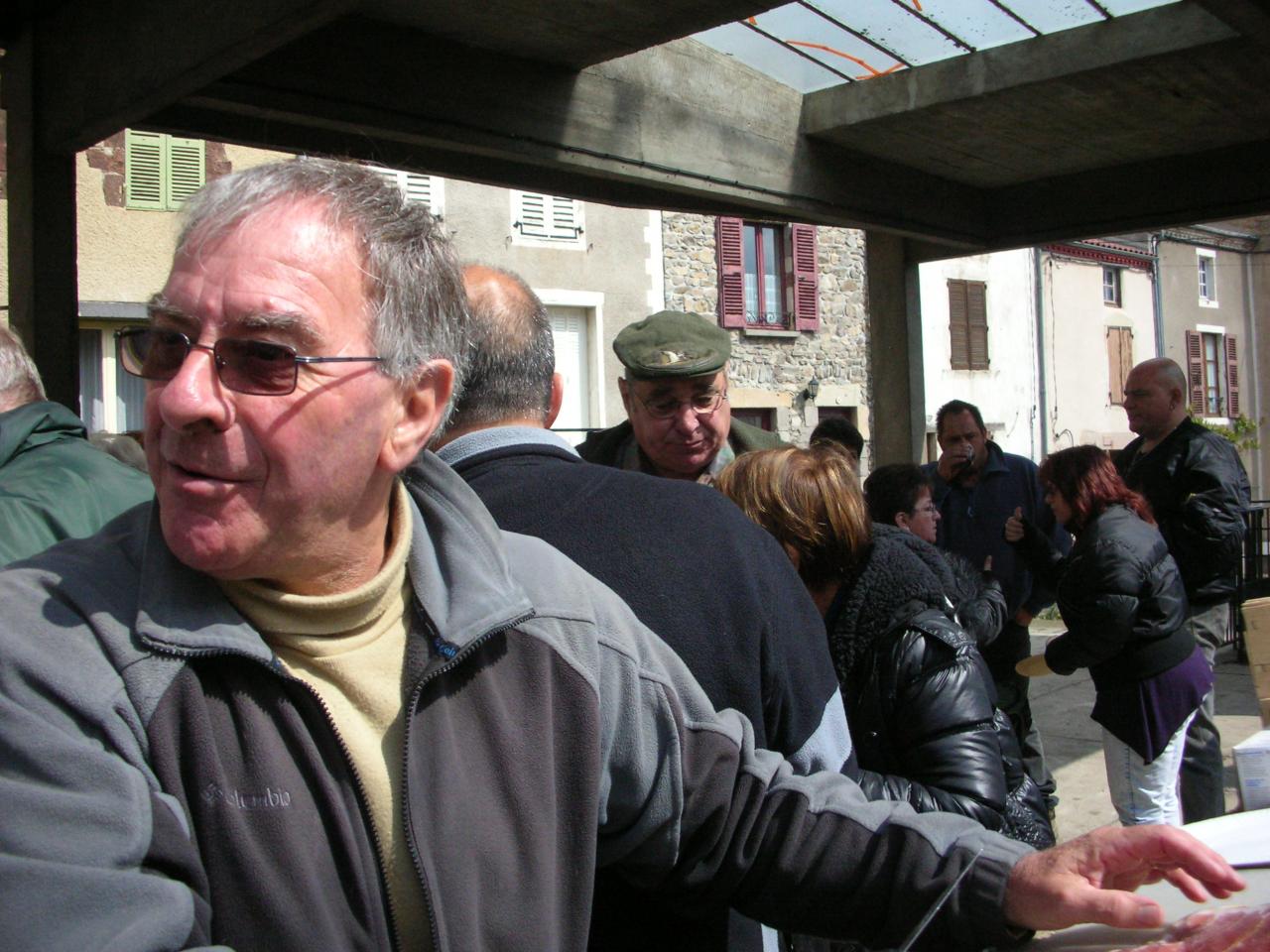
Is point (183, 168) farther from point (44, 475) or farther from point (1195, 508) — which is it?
point (44, 475)

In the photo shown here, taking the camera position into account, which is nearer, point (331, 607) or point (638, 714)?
point (331, 607)

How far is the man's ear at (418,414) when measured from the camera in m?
1.42

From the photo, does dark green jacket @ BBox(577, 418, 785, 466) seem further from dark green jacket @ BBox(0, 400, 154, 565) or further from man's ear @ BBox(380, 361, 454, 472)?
man's ear @ BBox(380, 361, 454, 472)

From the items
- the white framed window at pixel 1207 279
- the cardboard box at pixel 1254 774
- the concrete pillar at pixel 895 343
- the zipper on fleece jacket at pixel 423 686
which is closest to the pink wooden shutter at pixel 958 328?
the white framed window at pixel 1207 279

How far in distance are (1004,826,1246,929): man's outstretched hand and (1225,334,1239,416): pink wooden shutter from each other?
2855 cm

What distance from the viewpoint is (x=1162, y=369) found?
5.34 m

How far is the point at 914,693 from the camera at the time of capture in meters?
2.28

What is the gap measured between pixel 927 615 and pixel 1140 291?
80.5ft

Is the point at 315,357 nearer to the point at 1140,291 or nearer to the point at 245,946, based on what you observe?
the point at 245,946

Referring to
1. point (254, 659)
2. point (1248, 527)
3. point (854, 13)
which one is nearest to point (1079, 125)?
point (854, 13)

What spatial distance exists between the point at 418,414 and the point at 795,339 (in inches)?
720

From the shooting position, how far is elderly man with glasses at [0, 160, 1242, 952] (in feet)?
3.47

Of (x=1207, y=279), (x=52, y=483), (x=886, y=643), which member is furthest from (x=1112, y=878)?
(x=1207, y=279)

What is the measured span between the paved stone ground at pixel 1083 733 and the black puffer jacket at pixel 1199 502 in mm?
879
